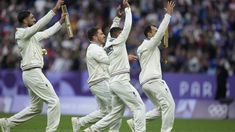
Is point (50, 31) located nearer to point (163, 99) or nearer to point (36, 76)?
point (36, 76)

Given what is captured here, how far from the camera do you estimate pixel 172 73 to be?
Result: 110 ft

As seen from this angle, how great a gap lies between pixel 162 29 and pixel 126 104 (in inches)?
79.6

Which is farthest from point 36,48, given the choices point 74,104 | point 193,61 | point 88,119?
point 193,61

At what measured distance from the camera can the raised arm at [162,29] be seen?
66.1 ft

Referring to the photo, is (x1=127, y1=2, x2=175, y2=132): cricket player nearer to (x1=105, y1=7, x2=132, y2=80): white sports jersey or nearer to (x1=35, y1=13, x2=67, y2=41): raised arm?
(x1=105, y1=7, x2=132, y2=80): white sports jersey

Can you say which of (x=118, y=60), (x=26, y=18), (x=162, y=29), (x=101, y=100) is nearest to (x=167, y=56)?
(x=101, y=100)

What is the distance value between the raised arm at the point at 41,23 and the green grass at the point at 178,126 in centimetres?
410

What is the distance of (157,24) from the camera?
121ft

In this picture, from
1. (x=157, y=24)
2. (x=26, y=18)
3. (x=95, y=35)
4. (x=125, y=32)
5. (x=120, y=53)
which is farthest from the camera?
(x=157, y=24)

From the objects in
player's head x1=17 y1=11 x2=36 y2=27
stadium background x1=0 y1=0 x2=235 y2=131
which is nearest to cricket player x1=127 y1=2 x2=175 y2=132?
player's head x1=17 y1=11 x2=36 y2=27

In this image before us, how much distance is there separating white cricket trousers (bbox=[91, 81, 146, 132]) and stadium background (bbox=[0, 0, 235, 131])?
30.2ft

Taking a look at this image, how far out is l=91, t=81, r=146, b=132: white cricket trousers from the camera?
19.9 metres

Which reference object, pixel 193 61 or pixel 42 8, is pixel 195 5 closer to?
pixel 193 61

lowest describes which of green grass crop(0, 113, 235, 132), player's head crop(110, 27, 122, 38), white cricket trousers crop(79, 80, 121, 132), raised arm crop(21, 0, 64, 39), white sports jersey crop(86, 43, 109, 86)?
green grass crop(0, 113, 235, 132)
